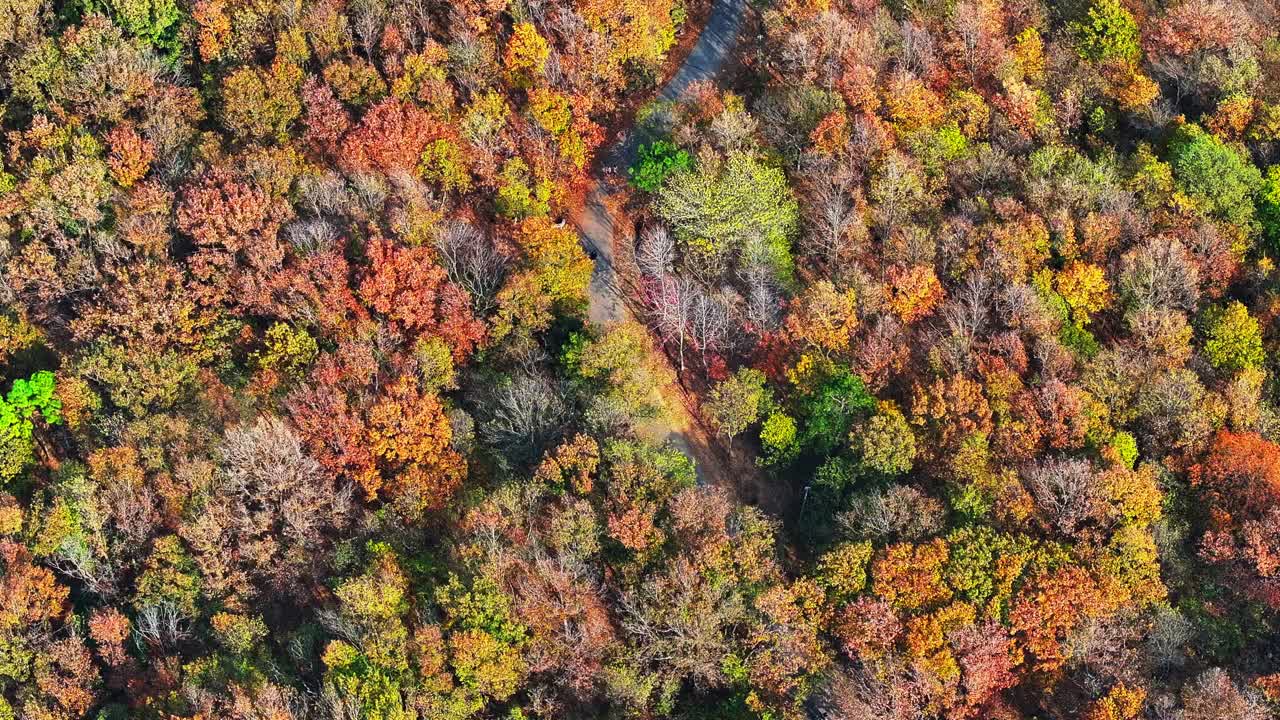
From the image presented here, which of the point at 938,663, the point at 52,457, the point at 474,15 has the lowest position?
the point at 938,663

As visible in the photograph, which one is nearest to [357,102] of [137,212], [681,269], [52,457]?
[137,212]

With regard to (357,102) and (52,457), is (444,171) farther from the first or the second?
(52,457)

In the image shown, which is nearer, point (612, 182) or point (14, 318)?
point (14, 318)

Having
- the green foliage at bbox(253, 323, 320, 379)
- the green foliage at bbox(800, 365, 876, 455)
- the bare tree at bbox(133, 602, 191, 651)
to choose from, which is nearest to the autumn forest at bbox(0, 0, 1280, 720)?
the bare tree at bbox(133, 602, 191, 651)

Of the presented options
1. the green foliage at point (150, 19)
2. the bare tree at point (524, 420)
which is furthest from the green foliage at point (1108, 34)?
the green foliage at point (150, 19)

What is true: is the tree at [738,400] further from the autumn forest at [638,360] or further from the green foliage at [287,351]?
the green foliage at [287,351]

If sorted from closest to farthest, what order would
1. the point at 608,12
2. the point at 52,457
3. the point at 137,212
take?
the point at 52,457 → the point at 137,212 → the point at 608,12
